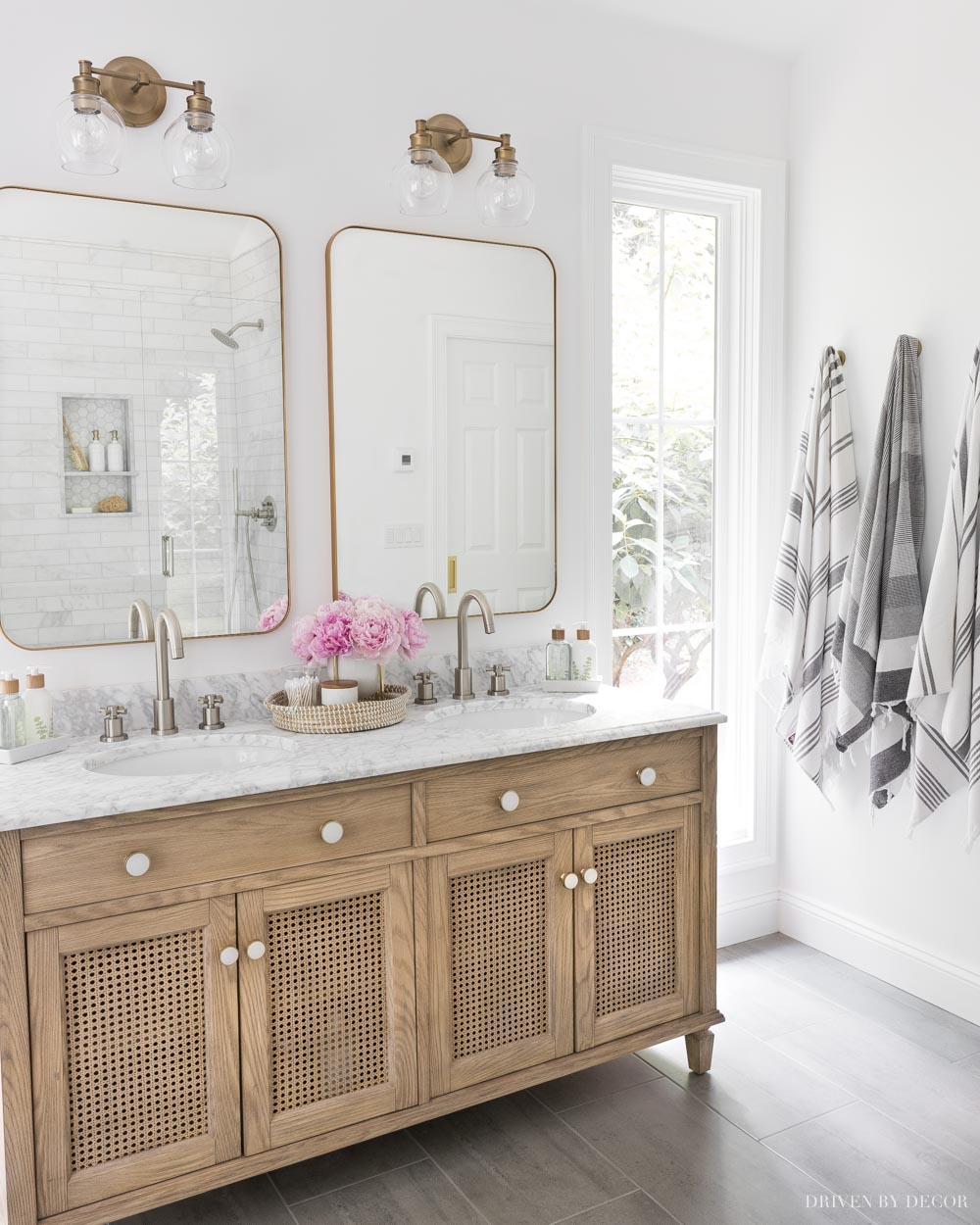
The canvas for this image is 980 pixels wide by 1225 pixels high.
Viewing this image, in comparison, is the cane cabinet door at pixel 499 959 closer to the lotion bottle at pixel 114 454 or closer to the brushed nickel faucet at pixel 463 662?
the brushed nickel faucet at pixel 463 662

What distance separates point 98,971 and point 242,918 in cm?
25

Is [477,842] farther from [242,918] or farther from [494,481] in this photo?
[494,481]

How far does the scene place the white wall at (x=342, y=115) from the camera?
2.17 m

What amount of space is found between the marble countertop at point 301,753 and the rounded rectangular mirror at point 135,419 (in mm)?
283

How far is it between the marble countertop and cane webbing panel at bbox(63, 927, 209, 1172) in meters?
0.26

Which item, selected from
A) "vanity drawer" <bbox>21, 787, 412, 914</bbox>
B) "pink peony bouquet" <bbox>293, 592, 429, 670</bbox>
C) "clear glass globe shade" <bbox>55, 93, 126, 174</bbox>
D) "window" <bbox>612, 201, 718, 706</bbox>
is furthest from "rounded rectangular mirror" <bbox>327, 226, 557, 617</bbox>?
"vanity drawer" <bbox>21, 787, 412, 914</bbox>

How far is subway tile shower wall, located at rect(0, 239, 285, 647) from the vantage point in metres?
2.12

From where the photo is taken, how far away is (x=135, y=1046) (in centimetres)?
179


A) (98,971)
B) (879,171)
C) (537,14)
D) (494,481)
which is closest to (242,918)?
(98,971)

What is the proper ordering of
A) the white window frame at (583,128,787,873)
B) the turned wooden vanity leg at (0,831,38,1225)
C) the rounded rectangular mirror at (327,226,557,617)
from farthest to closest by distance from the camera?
1. the white window frame at (583,128,787,873)
2. the rounded rectangular mirror at (327,226,557,617)
3. the turned wooden vanity leg at (0,831,38,1225)

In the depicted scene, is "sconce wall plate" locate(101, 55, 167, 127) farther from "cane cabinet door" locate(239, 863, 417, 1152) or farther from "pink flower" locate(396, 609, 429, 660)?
"cane cabinet door" locate(239, 863, 417, 1152)

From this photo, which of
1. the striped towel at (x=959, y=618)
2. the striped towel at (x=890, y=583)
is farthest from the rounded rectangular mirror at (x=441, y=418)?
the striped towel at (x=959, y=618)

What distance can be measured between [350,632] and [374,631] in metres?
0.05

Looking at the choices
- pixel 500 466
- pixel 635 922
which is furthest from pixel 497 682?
pixel 635 922
